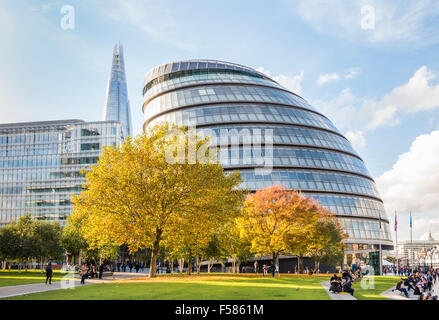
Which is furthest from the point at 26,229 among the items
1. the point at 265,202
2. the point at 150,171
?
the point at 265,202

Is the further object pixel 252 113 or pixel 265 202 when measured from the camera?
pixel 252 113

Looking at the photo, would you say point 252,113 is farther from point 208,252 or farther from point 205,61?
point 208,252

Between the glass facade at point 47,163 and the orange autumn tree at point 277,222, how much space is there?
344ft

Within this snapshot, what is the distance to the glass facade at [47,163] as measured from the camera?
151 m

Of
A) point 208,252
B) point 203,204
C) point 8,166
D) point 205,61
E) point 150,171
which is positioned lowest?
point 208,252

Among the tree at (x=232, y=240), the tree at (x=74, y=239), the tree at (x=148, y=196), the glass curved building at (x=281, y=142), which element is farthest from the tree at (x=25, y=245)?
the glass curved building at (x=281, y=142)

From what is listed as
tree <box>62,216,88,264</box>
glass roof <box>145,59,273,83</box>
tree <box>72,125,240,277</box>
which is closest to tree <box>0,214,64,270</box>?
tree <box>62,216,88,264</box>

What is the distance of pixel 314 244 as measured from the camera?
5591cm

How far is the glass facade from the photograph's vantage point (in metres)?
151

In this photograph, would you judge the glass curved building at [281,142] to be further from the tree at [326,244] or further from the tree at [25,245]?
the tree at [25,245]

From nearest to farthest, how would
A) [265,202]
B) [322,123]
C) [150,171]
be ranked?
[150,171] < [265,202] < [322,123]

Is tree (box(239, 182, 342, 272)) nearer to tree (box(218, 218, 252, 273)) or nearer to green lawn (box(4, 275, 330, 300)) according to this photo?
tree (box(218, 218, 252, 273))
